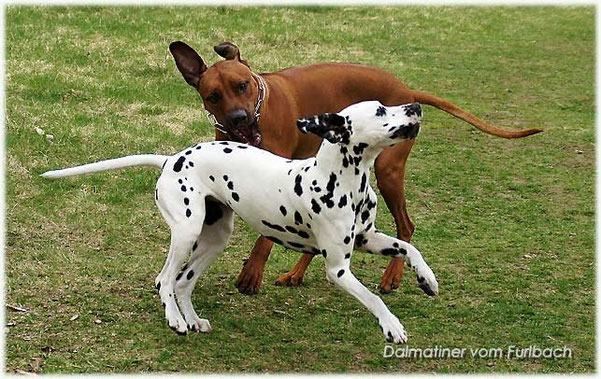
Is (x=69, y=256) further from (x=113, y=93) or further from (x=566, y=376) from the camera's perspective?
(x=113, y=93)

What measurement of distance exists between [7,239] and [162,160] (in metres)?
1.85

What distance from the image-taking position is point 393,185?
22.0 ft

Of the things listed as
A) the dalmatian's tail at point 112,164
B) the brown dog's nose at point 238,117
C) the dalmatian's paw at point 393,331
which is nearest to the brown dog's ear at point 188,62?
the brown dog's nose at point 238,117

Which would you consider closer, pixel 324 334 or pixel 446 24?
pixel 324 334

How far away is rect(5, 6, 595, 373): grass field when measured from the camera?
5738 mm

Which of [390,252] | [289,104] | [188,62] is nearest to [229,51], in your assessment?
[188,62]

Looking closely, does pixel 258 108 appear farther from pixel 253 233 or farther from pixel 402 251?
pixel 253 233

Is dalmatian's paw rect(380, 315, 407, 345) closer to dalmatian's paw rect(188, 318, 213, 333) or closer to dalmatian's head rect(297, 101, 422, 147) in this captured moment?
dalmatian's head rect(297, 101, 422, 147)

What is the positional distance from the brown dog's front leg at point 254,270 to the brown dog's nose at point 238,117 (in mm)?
766

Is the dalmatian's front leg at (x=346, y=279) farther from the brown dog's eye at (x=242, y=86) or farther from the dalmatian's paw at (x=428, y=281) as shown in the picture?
the brown dog's eye at (x=242, y=86)

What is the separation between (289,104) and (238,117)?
69 cm

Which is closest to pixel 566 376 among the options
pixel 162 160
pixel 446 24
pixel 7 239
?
pixel 162 160

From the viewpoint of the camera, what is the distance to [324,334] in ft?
19.4

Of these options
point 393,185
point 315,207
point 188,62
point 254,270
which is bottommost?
point 254,270
